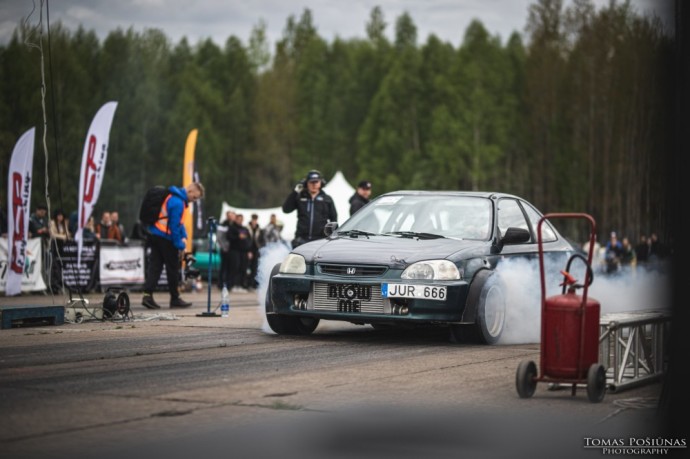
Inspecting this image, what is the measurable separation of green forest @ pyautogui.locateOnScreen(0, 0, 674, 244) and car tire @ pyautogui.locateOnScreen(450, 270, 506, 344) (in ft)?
160

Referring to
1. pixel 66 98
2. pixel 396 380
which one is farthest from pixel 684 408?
pixel 66 98

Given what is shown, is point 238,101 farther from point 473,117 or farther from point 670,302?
point 670,302

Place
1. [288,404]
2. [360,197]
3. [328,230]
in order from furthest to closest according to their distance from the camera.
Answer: [360,197] < [328,230] < [288,404]

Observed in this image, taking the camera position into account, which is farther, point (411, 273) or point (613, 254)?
point (613, 254)

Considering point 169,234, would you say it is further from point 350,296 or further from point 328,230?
point 350,296

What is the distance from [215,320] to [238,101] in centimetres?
7443

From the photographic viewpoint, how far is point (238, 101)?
288 feet

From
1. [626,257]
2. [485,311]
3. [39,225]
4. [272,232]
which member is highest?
[39,225]

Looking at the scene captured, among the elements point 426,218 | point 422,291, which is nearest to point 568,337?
point 422,291

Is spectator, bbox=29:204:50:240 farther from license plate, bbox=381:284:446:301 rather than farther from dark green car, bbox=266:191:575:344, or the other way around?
license plate, bbox=381:284:446:301

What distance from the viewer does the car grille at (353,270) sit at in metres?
11.0

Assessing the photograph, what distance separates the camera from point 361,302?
10992 millimetres

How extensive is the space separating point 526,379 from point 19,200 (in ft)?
40.6

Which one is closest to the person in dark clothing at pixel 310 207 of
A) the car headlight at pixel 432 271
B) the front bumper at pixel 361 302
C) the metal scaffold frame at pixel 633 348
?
the front bumper at pixel 361 302
